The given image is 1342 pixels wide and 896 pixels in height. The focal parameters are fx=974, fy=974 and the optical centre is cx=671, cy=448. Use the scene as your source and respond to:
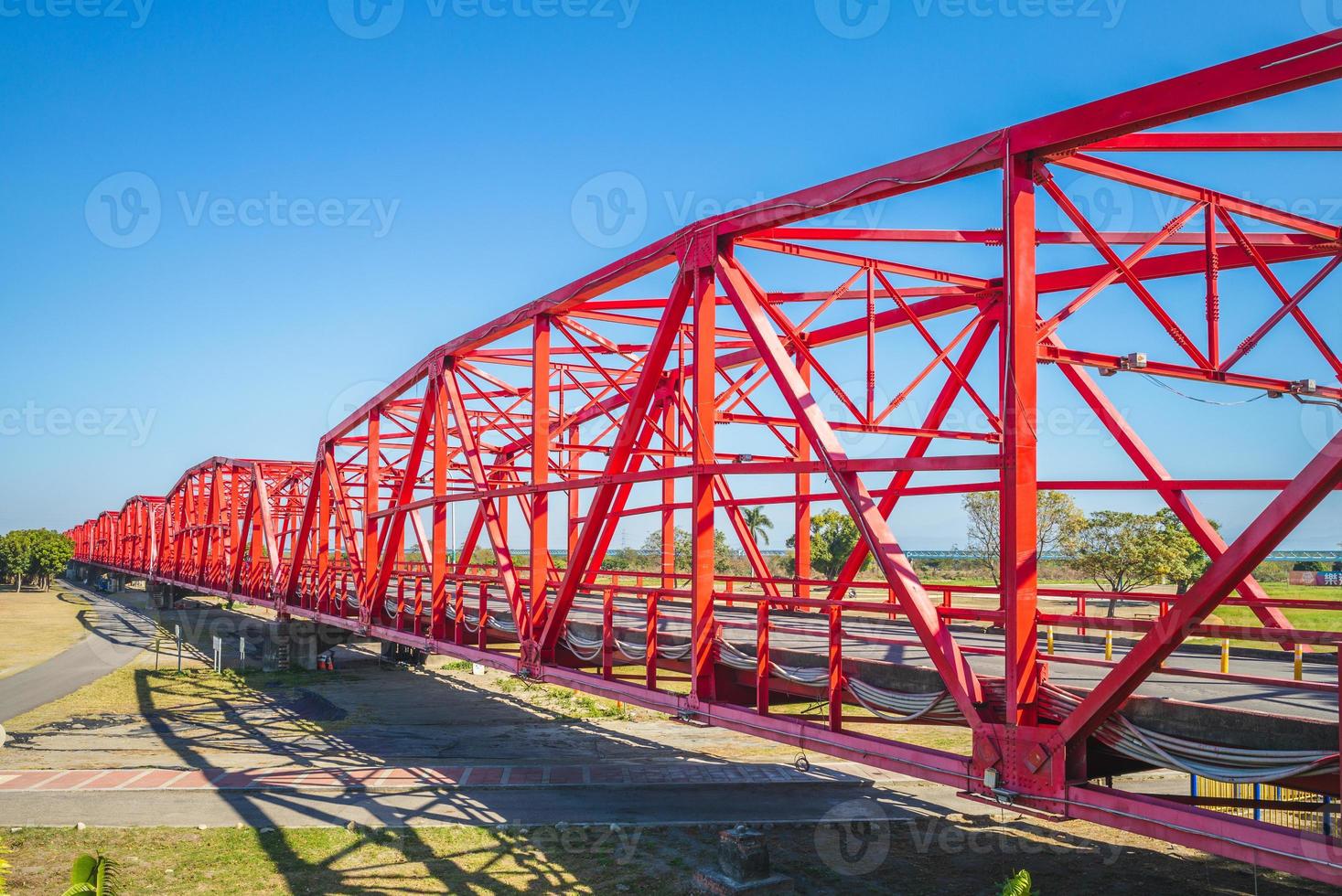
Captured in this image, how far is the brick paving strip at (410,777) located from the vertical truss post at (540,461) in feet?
15.4

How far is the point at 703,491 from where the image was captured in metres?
11.3

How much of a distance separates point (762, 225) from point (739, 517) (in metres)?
9.44

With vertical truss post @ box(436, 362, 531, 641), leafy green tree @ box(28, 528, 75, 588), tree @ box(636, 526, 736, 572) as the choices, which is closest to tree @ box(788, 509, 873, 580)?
tree @ box(636, 526, 736, 572)

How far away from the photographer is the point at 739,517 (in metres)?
19.2

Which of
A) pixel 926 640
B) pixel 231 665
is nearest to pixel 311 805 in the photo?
pixel 926 640

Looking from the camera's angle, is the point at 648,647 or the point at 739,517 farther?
the point at 739,517

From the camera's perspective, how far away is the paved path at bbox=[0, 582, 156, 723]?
1095 inches

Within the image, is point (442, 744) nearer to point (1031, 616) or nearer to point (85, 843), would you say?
point (85, 843)

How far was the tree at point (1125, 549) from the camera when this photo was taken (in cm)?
3575

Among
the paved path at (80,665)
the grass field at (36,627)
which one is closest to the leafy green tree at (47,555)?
the grass field at (36,627)

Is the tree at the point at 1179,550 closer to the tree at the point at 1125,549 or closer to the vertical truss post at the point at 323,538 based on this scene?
the tree at the point at 1125,549

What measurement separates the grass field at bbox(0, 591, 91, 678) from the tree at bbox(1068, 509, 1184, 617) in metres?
39.8

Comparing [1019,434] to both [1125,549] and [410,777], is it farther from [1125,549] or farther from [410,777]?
[1125,549]

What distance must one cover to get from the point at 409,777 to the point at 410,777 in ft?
0.06
